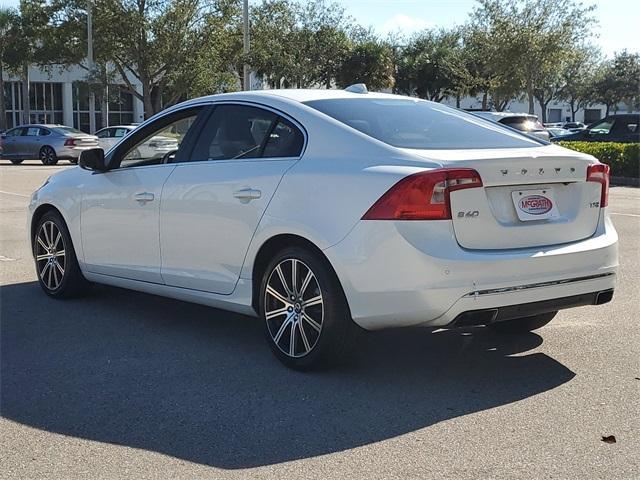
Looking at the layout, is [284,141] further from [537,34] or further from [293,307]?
[537,34]

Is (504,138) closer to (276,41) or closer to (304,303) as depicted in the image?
(304,303)

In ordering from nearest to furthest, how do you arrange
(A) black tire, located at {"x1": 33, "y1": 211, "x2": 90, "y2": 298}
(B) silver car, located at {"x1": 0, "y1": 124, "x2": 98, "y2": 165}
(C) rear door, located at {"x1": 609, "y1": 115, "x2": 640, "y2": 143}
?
(A) black tire, located at {"x1": 33, "y1": 211, "x2": 90, "y2": 298}
(C) rear door, located at {"x1": 609, "y1": 115, "x2": 640, "y2": 143}
(B) silver car, located at {"x1": 0, "y1": 124, "x2": 98, "y2": 165}

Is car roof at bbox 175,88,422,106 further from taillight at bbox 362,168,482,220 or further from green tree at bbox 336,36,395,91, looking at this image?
green tree at bbox 336,36,395,91

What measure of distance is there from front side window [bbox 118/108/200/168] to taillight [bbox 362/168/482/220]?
7.65ft

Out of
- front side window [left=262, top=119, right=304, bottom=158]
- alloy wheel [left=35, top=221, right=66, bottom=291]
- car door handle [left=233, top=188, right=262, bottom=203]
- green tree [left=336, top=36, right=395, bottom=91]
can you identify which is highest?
green tree [left=336, top=36, right=395, bottom=91]

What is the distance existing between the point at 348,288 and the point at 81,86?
136 ft

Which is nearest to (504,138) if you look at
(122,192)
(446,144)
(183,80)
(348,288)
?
(446,144)

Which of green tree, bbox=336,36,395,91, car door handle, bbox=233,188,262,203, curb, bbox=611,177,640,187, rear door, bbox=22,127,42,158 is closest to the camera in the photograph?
car door handle, bbox=233,188,262,203

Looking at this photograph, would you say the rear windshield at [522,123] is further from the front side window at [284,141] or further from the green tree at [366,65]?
the green tree at [366,65]

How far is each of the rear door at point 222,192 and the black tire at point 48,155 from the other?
25568mm

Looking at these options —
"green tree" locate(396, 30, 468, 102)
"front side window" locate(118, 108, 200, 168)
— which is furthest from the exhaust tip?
"green tree" locate(396, 30, 468, 102)

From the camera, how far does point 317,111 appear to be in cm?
526

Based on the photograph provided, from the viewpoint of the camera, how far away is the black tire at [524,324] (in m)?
5.85

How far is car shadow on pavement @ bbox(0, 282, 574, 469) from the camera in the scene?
4105 millimetres
